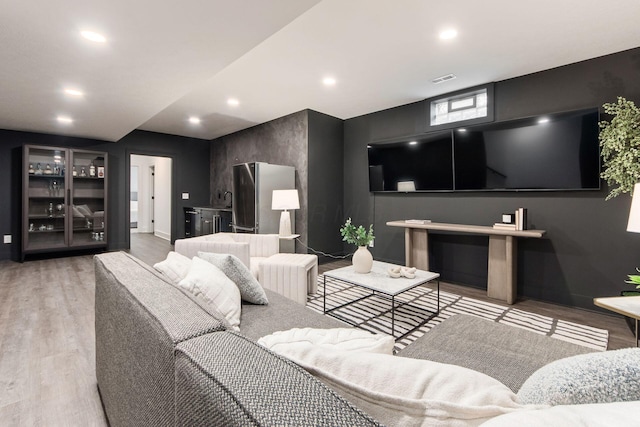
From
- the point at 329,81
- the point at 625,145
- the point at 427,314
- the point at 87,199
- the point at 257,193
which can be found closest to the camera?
the point at 625,145

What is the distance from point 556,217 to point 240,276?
11.1ft

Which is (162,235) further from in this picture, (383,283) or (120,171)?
(383,283)

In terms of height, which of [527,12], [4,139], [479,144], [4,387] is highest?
[527,12]

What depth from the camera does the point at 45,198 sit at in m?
5.12

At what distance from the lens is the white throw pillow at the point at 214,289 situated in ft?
4.80

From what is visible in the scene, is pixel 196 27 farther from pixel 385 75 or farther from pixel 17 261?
pixel 17 261

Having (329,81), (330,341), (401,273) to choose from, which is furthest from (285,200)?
(330,341)

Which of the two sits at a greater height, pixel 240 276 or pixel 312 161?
pixel 312 161

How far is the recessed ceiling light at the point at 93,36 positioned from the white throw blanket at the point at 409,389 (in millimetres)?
2610

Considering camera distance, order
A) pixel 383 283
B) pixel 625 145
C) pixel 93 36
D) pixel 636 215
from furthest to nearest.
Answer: pixel 625 145 < pixel 383 283 < pixel 93 36 < pixel 636 215

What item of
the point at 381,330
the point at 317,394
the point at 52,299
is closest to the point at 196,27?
the point at 317,394

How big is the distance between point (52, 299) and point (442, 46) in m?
4.62

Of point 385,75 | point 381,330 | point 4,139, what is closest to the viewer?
point 381,330

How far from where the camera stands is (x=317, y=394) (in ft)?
1.55
